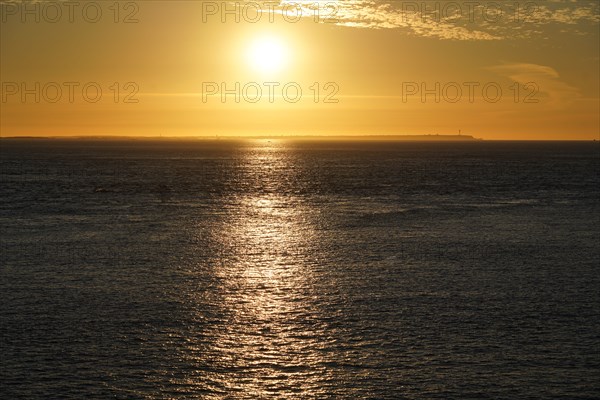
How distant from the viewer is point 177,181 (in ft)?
550

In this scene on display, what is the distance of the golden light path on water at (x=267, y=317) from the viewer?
108ft

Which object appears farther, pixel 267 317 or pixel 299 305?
pixel 299 305

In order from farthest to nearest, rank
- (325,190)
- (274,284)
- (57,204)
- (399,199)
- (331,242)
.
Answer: (325,190)
(399,199)
(57,204)
(331,242)
(274,284)

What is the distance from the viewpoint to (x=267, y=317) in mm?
43344

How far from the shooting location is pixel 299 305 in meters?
46.3

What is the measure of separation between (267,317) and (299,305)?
11.6 feet

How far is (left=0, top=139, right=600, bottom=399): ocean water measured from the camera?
3312 cm

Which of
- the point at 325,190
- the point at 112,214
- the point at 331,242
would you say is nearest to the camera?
the point at 331,242

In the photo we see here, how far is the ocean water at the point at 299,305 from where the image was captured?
3312 centimetres

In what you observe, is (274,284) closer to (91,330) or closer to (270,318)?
(270,318)

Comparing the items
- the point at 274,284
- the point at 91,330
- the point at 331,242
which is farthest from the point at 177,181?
the point at 91,330

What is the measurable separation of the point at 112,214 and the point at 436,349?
225 feet

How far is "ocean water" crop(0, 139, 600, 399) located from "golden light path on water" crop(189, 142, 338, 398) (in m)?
0.13

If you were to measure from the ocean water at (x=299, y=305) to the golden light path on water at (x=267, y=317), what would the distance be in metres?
0.13
